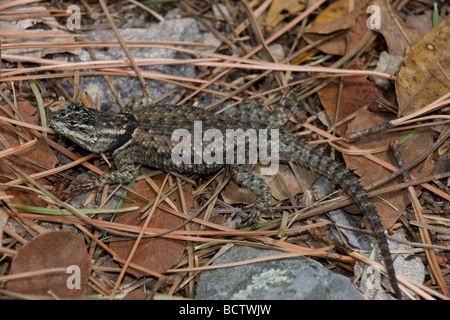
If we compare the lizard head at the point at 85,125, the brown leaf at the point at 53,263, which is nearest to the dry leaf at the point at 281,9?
the lizard head at the point at 85,125

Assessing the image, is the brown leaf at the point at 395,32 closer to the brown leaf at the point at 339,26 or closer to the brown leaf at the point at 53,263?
the brown leaf at the point at 339,26

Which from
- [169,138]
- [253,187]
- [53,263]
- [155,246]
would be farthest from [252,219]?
[53,263]

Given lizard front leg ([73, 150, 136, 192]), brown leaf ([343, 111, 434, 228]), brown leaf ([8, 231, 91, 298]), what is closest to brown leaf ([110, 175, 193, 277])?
lizard front leg ([73, 150, 136, 192])

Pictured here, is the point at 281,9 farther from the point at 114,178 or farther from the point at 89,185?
the point at 89,185

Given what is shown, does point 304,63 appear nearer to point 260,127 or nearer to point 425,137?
point 260,127

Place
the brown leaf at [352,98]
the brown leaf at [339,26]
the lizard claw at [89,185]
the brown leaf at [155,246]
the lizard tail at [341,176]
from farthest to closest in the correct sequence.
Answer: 1. the brown leaf at [339,26]
2. the brown leaf at [352,98]
3. the lizard claw at [89,185]
4. the brown leaf at [155,246]
5. the lizard tail at [341,176]

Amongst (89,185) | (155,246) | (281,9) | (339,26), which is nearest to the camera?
(155,246)
